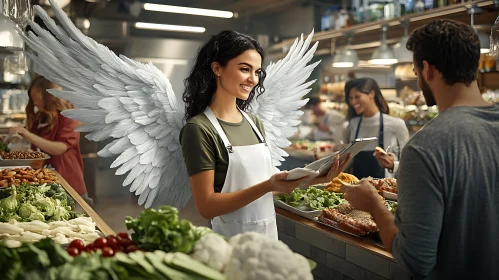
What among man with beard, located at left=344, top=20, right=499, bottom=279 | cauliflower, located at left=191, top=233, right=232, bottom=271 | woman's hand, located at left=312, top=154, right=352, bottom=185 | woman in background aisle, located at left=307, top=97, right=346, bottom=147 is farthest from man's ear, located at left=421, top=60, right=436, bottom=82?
woman in background aisle, located at left=307, top=97, right=346, bottom=147

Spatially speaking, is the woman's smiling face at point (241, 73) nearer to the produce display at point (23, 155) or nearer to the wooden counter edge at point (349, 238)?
the wooden counter edge at point (349, 238)

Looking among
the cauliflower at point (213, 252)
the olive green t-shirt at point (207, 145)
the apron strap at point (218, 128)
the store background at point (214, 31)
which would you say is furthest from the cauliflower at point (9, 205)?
the store background at point (214, 31)

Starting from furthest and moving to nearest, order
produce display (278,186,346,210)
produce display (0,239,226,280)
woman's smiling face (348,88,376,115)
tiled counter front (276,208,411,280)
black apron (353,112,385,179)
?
black apron (353,112,385,179), woman's smiling face (348,88,376,115), produce display (278,186,346,210), tiled counter front (276,208,411,280), produce display (0,239,226,280)

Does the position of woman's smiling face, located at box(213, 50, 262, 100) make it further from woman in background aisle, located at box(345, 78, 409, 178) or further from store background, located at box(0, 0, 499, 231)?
store background, located at box(0, 0, 499, 231)

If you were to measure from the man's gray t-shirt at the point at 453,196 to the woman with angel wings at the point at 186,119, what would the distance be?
58cm

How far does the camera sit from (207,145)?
7.64ft

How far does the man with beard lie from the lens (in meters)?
1.59

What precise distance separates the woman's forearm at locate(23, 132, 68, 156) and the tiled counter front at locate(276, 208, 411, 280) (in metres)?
2.36

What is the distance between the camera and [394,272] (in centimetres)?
217

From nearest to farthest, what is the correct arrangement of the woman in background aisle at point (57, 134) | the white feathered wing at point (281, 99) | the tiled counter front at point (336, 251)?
the tiled counter front at point (336, 251), the white feathered wing at point (281, 99), the woman in background aisle at point (57, 134)

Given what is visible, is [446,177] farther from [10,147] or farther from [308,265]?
[10,147]

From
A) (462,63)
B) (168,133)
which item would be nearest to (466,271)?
(462,63)

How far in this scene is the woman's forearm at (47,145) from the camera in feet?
14.6

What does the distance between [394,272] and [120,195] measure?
6.12 m
